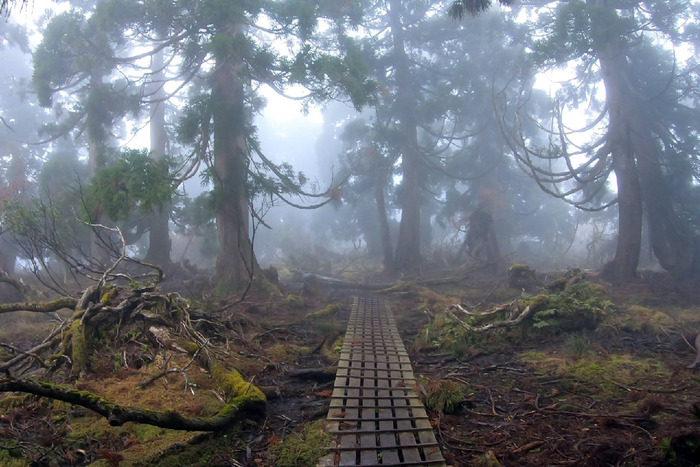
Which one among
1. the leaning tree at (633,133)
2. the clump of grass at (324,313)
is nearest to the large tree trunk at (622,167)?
the leaning tree at (633,133)

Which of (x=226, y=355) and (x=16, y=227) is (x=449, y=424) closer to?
(x=226, y=355)

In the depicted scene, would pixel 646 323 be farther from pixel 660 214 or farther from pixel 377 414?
pixel 660 214

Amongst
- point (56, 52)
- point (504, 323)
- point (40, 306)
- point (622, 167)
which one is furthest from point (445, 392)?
point (56, 52)

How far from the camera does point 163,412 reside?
381cm

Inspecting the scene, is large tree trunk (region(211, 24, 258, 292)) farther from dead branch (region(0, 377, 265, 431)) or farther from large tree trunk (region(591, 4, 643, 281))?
large tree trunk (region(591, 4, 643, 281))

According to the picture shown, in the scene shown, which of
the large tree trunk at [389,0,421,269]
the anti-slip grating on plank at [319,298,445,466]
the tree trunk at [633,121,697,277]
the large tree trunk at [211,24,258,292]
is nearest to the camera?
the anti-slip grating on plank at [319,298,445,466]

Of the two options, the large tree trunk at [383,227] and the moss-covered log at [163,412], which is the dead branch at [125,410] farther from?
the large tree trunk at [383,227]

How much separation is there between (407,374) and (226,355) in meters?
2.71

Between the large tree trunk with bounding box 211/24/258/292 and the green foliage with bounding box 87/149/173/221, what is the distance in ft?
7.39

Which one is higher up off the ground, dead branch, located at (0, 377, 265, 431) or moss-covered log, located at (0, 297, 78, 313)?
moss-covered log, located at (0, 297, 78, 313)

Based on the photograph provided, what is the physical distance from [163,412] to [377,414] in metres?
2.06

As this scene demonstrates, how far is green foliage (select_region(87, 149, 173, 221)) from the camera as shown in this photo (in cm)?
1104

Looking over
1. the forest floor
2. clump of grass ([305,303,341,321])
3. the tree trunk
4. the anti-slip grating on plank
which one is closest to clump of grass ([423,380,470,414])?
the forest floor

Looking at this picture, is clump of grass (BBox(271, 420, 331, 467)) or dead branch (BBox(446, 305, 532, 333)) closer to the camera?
clump of grass (BBox(271, 420, 331, 467))
